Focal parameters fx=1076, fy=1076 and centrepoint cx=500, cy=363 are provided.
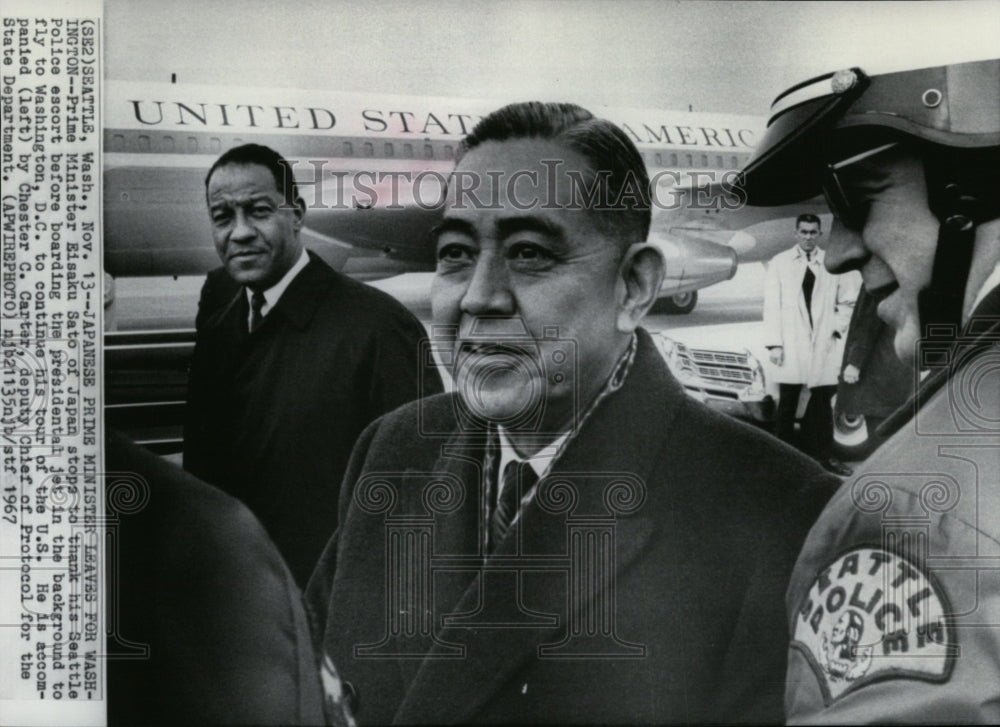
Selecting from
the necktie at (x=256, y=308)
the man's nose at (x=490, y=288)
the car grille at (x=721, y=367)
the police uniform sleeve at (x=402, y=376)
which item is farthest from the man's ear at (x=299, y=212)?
the car grille at (x=721, y=367)

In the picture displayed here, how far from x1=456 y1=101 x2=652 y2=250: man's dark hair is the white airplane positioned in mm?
40

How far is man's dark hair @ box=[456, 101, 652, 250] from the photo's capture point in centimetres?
298

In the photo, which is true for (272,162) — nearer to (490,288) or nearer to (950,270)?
(490,288)

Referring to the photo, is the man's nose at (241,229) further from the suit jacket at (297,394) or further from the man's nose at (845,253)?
the man's nose at (845,253)

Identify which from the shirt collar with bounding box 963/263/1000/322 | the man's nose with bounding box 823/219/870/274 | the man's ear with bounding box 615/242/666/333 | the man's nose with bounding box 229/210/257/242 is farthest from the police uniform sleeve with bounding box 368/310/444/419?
the shirt collar with bounding box 963/263/1000/322

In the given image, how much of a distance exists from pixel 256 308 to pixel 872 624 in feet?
6.36

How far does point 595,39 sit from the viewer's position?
122 inches

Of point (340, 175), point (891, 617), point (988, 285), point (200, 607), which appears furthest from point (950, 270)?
point (200, 607)

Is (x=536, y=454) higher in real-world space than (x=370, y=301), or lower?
lower

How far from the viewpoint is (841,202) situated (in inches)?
122

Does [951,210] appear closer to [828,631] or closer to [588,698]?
[828,631]

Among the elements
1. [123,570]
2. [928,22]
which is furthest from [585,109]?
[123,570]

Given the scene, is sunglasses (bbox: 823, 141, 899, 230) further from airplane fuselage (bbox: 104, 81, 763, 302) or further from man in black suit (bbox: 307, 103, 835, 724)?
man in black suit (bbox: 307, 103, 835, 724)

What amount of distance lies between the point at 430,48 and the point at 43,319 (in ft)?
4.32
